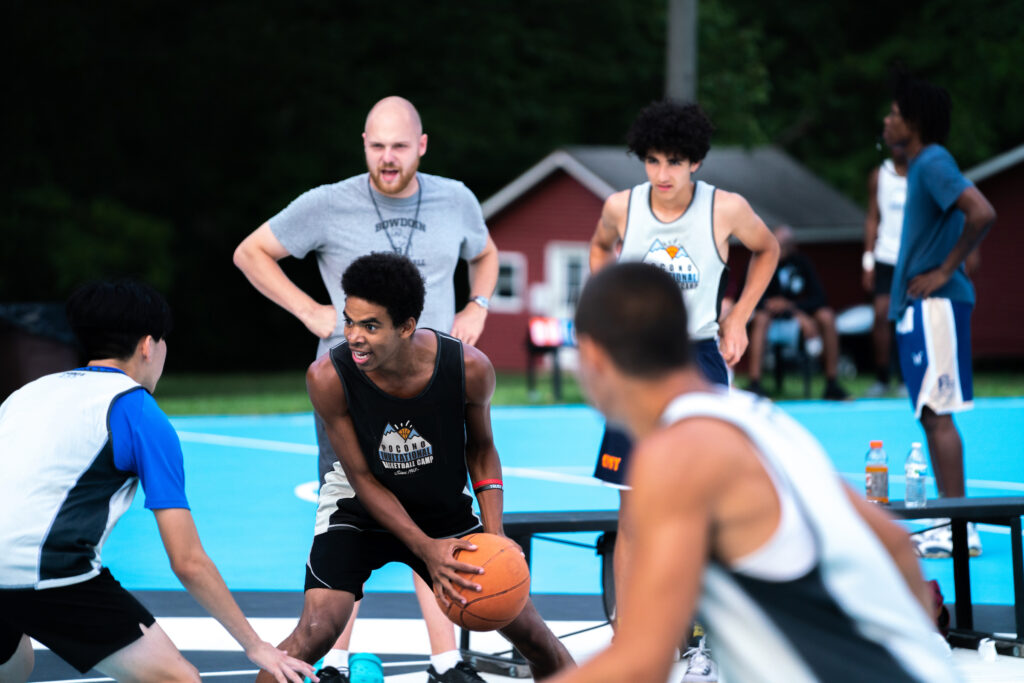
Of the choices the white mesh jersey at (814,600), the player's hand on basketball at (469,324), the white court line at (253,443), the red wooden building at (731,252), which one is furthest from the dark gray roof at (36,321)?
the red wooden building at (731,252)

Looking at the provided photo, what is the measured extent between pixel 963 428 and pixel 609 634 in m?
8.49

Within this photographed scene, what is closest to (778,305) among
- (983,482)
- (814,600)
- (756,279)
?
(983,482)

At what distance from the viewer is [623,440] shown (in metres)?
5.26

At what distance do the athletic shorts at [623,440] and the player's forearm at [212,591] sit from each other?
194 cm

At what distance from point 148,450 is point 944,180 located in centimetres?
427

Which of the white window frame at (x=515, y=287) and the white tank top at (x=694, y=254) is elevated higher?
the white window frame at (x=515, y=287)

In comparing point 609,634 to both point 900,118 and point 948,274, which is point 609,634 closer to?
point 948,274

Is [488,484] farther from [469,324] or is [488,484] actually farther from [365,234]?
[365,234]

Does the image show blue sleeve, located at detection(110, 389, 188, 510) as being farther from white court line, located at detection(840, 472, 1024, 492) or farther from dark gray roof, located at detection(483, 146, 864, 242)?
dark gray roof, located at detection(483, 146, 864, 242)

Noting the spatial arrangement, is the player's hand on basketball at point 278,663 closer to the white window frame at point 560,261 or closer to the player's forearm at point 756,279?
the player's forearm at point 756,279

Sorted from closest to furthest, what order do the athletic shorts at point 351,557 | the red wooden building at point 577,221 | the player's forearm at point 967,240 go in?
1. the athletic shorts at point 351,557
2. the player's forearm at point 967,240
3. the red wooden building at point 577,221

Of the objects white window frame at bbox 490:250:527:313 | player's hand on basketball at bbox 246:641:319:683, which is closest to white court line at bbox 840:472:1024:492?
player's hand on basketball at bbox 246:641:319:683

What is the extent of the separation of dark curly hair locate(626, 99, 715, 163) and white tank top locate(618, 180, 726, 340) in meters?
0.16

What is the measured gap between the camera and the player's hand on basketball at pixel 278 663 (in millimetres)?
3590
